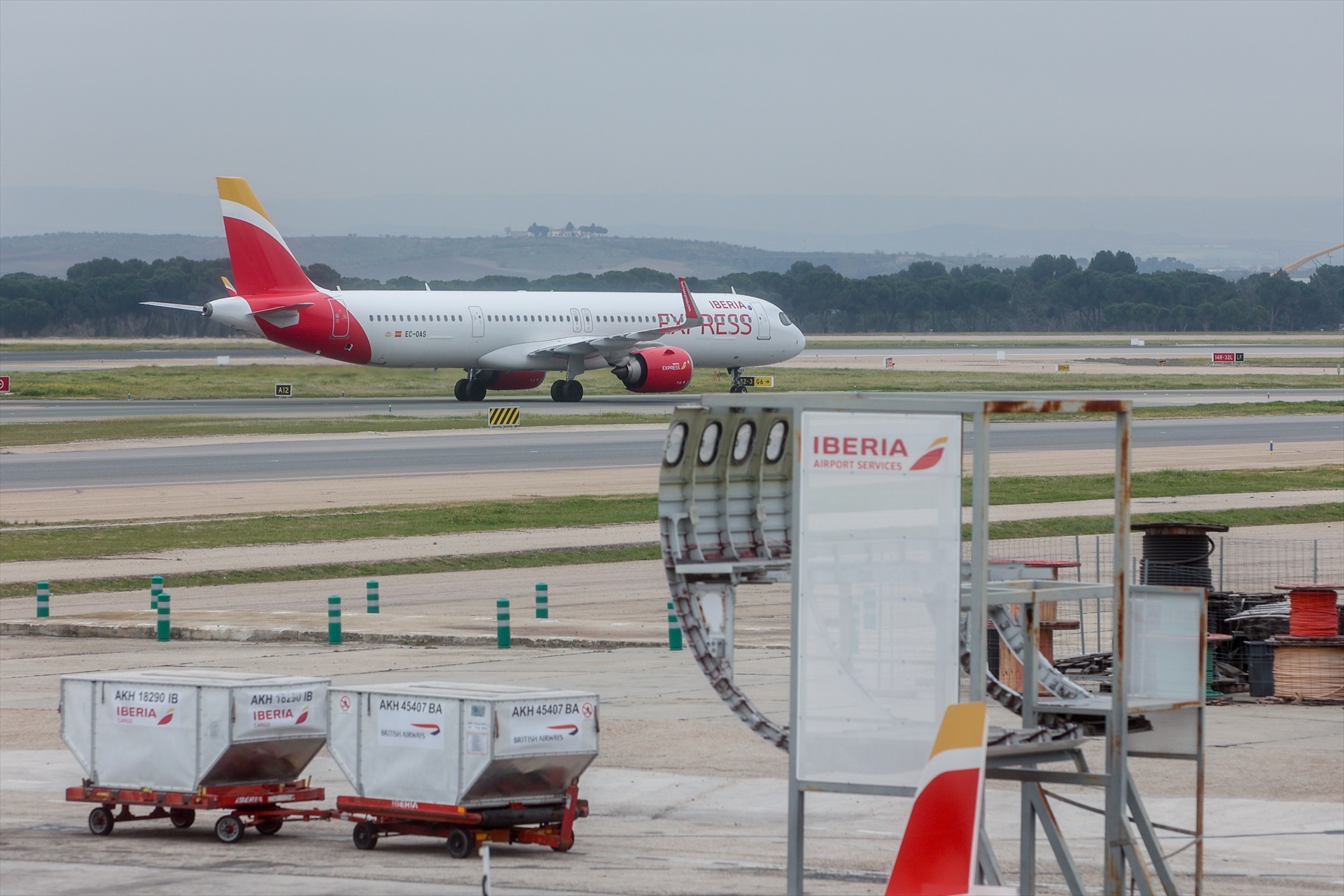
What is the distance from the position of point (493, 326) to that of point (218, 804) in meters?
57.0

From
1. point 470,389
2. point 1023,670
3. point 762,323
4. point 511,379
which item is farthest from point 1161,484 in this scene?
point 1023,670

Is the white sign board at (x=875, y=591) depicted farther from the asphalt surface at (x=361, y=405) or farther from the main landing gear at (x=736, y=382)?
the main landing gear at (x=736, y=382)

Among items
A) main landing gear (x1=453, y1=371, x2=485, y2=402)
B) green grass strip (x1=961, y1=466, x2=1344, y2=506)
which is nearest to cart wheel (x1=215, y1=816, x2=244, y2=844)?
green grass strip (x1=961, y1=466, x2=1344, y2=506)

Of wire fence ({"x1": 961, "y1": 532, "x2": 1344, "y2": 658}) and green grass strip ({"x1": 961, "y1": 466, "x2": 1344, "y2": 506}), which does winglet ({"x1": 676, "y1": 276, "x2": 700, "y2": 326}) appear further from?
wire fence ({"x1": 961, "y1": 532, "x2": 1344, "y2": 658})

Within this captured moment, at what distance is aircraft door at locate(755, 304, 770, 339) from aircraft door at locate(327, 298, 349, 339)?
19970 millimetres

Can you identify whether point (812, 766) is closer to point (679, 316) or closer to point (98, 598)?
point (98, 598)

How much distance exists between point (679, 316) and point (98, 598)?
48.1 meters

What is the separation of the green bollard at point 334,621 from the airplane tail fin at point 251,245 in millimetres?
41758

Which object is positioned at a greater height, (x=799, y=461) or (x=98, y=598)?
(x=799, y=461)

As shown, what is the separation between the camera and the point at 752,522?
10.8m

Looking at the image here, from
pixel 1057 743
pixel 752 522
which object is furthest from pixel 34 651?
pixel 1057 743

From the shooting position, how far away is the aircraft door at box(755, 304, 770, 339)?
78.2m

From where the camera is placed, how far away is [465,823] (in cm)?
1427

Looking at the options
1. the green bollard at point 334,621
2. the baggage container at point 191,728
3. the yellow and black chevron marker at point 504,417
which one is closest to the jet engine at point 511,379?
the yellow and black chevron marker at point 504,417
